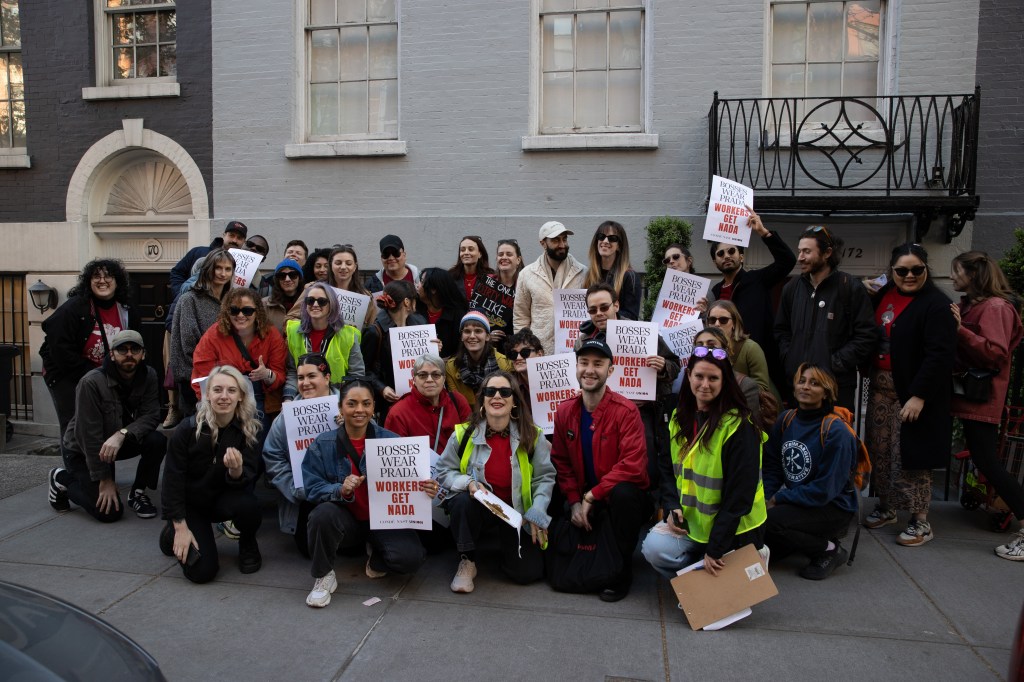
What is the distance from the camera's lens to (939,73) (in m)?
7.61

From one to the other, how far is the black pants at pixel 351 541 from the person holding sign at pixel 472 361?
1.21m

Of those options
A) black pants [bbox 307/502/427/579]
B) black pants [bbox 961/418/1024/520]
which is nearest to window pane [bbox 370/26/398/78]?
black pants [bbox 307/502/427/579]

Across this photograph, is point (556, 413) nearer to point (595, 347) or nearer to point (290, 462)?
point (595, 347)

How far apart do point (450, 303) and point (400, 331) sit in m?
0.68

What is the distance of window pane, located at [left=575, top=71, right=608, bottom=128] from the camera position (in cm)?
848

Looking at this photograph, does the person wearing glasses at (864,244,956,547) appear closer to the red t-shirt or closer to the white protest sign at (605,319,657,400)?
the white protest sign at (605,319,657,400)

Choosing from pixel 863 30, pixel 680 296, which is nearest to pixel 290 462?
pixel 680 296

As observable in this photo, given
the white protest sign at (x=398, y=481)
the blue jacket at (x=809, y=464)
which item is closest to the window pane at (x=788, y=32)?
the blue jacket at (x=809, y=464)

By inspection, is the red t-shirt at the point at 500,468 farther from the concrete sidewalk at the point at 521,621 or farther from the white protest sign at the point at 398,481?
the concrete sidewalk at the point at 521,621

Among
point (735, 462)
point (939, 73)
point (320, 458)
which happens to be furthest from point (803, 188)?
→ point (320, 458)

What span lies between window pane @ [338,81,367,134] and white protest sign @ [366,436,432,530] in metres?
5.67

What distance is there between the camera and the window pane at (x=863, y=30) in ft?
26.1

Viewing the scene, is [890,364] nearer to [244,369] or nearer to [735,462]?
[735,462]

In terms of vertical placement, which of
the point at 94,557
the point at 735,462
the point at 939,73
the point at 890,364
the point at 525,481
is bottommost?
the point at 94,557
